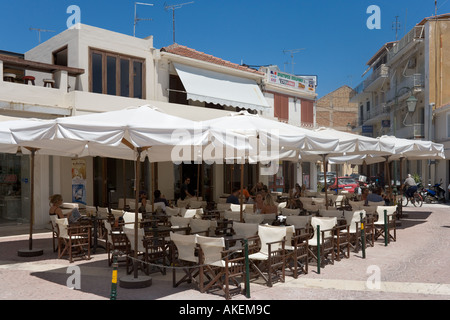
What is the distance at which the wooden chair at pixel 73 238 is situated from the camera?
9.09 m

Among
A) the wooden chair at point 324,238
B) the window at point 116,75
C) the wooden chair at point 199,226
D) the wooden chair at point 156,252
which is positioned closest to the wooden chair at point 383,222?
the wooden chair at point 324,238

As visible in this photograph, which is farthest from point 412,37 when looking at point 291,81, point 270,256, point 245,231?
point 270,256

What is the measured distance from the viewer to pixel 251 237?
7.57 meters

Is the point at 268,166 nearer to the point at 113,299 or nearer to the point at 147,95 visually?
A: the point at 147,95

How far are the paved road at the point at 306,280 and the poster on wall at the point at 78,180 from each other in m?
4.54

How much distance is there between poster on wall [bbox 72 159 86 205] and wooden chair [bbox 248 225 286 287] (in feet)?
31.0

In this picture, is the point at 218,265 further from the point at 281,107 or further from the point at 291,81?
the point at 291,81

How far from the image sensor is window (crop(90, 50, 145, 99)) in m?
16.2

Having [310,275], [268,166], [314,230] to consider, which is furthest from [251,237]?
[268,166]

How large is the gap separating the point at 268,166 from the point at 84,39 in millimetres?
12984

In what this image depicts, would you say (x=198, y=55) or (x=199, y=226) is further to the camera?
(x=198, y=55)

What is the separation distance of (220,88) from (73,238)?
1251 cm

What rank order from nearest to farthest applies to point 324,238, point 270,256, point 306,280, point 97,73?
point 270,256
point 306,280
point 324,238
point 97,73

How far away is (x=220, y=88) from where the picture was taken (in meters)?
20.2
